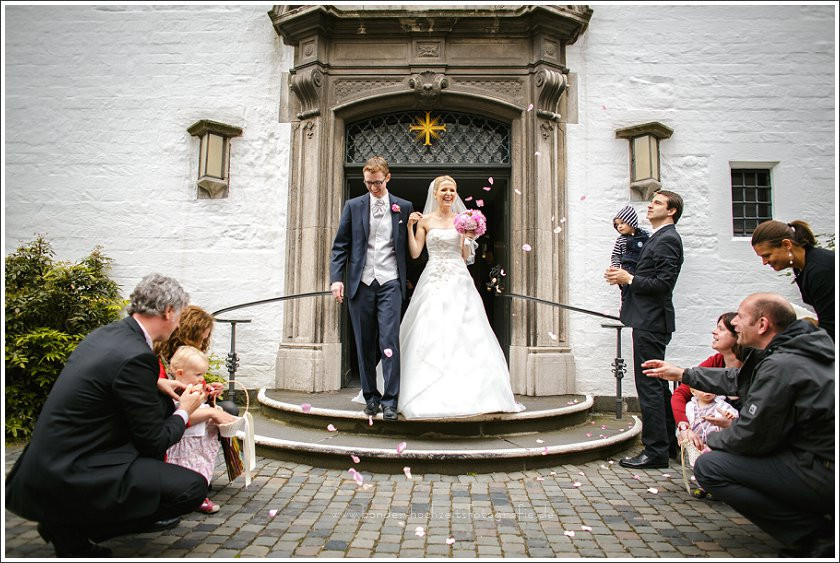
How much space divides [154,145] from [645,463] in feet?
21.2

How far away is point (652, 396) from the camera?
4.31m

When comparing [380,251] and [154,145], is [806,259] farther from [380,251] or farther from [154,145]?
[154,145]

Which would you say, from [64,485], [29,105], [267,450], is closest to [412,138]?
[267,450]

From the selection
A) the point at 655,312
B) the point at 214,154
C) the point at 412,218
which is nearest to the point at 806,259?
the point at 655,312

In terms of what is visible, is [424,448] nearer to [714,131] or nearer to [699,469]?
[699,469]

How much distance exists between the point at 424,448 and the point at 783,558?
237 cm

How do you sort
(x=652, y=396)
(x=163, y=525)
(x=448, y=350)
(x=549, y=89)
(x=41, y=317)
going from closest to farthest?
1. (x=163, y=525)
2. (x=652, y=396)
3. (x=448, y=350)
4. (x=41, y=317)
5. (x=549, y=89)

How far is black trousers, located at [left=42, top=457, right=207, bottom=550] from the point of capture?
2518mm

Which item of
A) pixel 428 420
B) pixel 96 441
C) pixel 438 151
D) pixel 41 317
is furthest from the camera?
pixel 438 151

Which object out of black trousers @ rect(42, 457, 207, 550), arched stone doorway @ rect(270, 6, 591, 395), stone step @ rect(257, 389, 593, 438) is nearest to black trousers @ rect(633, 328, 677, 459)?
stone step @ rect(257, 389, 593, 438)

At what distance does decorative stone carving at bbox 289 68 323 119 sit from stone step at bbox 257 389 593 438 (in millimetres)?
3371

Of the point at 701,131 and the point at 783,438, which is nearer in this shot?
the point at 783,438

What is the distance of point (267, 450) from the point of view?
456 centimetres

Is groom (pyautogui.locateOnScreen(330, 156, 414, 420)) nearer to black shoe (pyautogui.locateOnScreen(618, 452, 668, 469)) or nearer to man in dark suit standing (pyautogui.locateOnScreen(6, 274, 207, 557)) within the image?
black shoe (pyautogui.locateOnScreen(618, 452, 668, 469))
